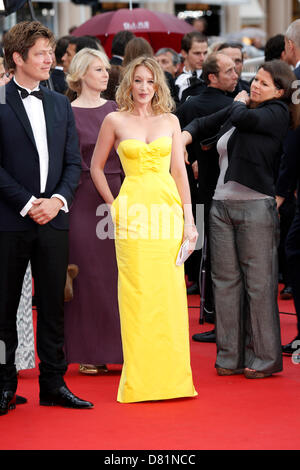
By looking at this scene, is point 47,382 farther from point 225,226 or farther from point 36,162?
point 225,226

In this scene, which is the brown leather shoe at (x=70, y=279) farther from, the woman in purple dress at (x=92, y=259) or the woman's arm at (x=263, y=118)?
the woman's arm at (x=263, y=118)

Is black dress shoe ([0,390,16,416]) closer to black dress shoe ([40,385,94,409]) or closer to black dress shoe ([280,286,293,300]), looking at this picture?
black dress shoe ([40,385,94,409])

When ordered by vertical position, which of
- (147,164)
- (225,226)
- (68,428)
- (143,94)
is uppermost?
(143,94)

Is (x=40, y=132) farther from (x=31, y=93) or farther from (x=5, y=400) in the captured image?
(x=5, y=400)

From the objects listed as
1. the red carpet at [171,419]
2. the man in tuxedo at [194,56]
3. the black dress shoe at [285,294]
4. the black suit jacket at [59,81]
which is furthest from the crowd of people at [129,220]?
the black suit jacket at [59,81]

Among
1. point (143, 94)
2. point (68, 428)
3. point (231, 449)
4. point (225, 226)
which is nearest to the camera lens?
point (231, 449)

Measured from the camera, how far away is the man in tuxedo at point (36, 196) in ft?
17.2

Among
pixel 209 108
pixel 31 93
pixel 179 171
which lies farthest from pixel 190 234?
pixel 209 108

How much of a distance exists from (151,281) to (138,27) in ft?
28.7

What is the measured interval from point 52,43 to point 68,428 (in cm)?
212

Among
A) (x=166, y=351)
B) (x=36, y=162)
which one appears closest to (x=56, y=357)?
(x=166, y=351)

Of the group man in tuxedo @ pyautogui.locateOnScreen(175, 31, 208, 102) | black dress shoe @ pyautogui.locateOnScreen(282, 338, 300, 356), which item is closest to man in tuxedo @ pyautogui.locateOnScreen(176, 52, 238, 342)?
black dress shoe @ pyautogui.locateOnScreen(282, 338, 300, 356)

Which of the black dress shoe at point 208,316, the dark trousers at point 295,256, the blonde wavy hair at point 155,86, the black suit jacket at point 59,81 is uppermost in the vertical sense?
the blonde wavy hair at point 155,86

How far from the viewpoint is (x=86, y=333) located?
6.58m
